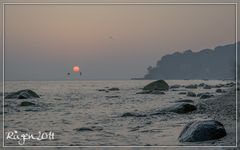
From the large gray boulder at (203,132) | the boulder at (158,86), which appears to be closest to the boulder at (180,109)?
the large gray boulder at (203,132)

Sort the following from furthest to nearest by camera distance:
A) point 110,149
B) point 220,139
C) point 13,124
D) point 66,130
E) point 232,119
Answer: point 13,124
point 232,119
point 66,130
point 220,139
point 110,149

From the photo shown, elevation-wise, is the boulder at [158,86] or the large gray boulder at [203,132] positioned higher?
the boulder at [158,86]

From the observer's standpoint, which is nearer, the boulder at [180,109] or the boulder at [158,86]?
the boulder at [180,109]

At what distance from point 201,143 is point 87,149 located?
3.84 metres

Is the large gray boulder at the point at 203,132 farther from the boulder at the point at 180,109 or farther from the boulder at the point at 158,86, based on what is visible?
the boulder at the point at 158,86

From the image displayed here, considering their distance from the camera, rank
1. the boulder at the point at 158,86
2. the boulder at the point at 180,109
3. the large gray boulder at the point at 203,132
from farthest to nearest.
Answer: the boulder at the point at 158,86 → the boulder at the point at 180,109 → the large gray boulder at the point at 203,132

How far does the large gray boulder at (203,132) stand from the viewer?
1248 cm

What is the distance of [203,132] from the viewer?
12.6m

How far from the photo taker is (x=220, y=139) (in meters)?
12.4

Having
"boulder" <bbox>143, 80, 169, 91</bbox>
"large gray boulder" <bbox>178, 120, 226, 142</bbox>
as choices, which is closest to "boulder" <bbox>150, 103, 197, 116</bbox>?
"large gray boulder" <bbox>178, 120, 226, 142</bbox>

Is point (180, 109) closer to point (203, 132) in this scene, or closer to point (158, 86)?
point (203, 132)

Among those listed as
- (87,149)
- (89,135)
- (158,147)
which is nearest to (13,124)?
(89,135)

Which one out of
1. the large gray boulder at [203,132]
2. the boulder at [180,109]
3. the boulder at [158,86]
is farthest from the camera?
the boulder at [158,86]

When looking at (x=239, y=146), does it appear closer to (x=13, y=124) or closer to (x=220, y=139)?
(x=220, y=139)
